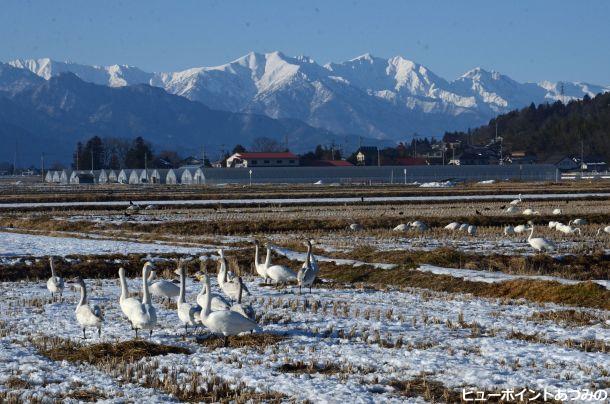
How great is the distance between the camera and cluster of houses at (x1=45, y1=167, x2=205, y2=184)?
411 ft

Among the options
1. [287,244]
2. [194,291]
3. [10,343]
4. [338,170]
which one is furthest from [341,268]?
[338,170]

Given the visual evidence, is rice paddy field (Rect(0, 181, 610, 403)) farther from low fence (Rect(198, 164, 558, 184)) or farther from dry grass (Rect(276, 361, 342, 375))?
low fence (Rect(198, 164, 558, 184))

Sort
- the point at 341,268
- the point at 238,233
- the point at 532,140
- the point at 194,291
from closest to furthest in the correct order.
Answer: the point at 194,291
the point at 341,268
the point at 238,233
the point at 532,140

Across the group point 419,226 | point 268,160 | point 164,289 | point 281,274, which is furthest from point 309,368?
point 268,160

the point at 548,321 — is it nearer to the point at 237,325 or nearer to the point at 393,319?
the point at 393,319

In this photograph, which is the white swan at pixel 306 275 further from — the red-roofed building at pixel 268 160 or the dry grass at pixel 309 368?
the red-roofed building at pixel 268 160

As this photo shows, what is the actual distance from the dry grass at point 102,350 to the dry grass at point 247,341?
66cm

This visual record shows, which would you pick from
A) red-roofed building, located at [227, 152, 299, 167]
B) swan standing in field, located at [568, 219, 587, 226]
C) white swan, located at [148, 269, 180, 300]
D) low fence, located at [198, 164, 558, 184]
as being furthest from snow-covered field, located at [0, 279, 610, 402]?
red-roofed building, located at [227, 152, 299, 167]

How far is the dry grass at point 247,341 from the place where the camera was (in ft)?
44.2

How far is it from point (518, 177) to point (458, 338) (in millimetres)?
112363

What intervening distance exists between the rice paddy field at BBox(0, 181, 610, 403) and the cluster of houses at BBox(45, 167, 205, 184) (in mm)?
91753

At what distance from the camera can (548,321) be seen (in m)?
15.2

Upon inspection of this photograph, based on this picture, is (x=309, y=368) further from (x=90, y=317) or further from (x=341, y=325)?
(x=90, y=317)

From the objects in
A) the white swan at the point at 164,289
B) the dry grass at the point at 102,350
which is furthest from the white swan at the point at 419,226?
the dry grass at the point at 102,350
